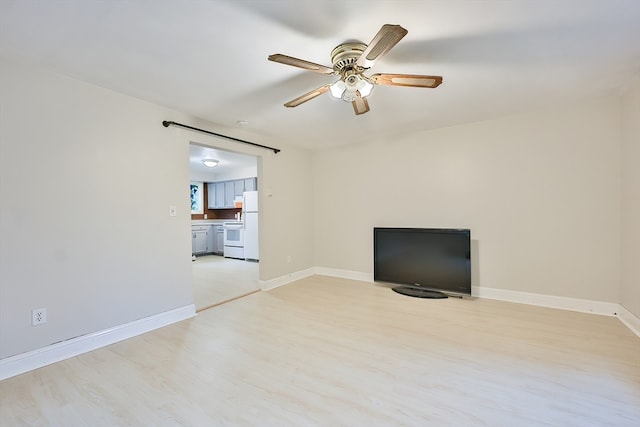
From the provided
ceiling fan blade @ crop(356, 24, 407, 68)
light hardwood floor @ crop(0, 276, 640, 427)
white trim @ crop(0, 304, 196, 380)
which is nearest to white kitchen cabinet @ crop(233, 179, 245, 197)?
white trim @ crop(0, 304, 196, 380)

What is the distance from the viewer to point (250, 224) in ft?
20.8

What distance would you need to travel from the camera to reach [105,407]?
1.63 m

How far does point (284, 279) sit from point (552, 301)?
11.6 ft

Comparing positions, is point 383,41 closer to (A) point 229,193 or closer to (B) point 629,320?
(B) point 629,320

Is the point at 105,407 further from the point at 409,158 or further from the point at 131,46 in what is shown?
the point at 409,158

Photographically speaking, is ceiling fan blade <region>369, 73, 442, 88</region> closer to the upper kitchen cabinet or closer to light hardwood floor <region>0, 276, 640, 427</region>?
light hardwood floor <region>0, 276, 640, 427</region>

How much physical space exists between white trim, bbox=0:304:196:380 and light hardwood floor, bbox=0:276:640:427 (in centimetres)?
8

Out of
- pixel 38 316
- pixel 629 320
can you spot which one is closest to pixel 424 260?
pixel 629 320

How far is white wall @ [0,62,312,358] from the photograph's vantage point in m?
2.02

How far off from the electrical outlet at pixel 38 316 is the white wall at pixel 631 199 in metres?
5.09

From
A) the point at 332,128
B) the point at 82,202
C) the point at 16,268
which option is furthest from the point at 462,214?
the point at 16,268

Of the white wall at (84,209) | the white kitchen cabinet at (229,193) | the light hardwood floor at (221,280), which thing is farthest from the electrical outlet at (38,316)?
the white kitchen cabinet at (229,193)

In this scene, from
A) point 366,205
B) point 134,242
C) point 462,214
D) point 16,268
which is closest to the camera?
point 16,268

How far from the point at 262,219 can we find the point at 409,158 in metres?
2.42
